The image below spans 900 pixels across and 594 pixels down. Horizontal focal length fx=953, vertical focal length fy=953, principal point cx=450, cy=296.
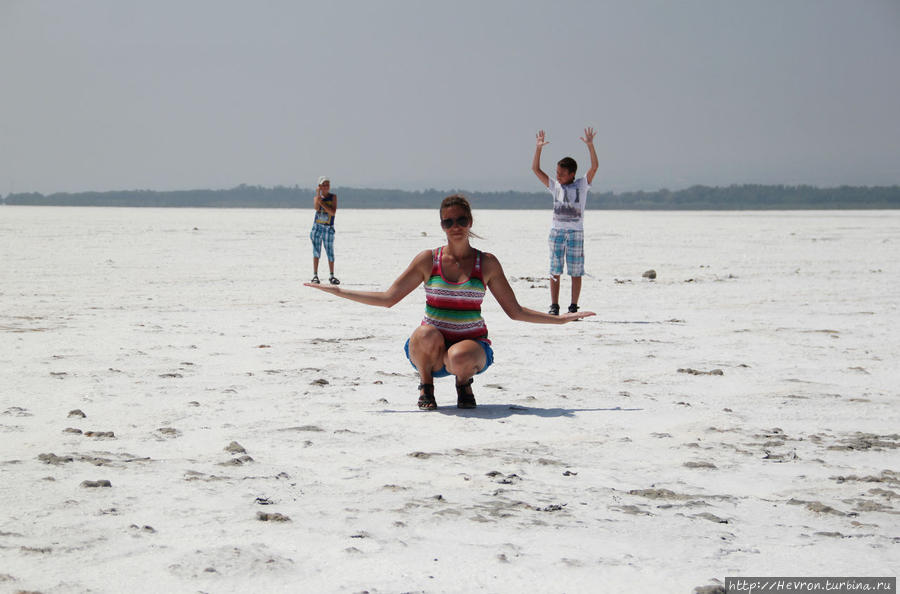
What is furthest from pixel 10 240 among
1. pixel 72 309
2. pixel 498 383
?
pixel 498 383

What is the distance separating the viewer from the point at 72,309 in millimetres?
9562

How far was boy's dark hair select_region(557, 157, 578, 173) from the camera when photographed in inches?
386

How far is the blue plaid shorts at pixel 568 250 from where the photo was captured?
995 centimetres

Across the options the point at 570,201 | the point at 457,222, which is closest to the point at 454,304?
the point at 457,222

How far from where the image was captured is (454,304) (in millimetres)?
5203

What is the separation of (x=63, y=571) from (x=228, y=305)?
25.0 feet

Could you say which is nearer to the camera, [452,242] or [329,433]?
[329,433]

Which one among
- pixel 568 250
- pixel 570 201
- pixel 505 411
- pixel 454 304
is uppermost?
pixel 570 201

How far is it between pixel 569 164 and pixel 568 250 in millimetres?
902

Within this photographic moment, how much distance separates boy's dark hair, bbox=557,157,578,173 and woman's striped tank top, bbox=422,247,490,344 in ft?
15.8

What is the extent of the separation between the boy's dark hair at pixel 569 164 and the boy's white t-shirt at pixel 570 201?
0.15 metres

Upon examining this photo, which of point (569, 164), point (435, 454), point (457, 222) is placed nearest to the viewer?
point (435, 454)

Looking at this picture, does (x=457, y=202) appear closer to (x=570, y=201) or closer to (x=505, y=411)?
(x=505, y=411)

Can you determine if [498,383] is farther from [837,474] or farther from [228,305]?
[228,305]
